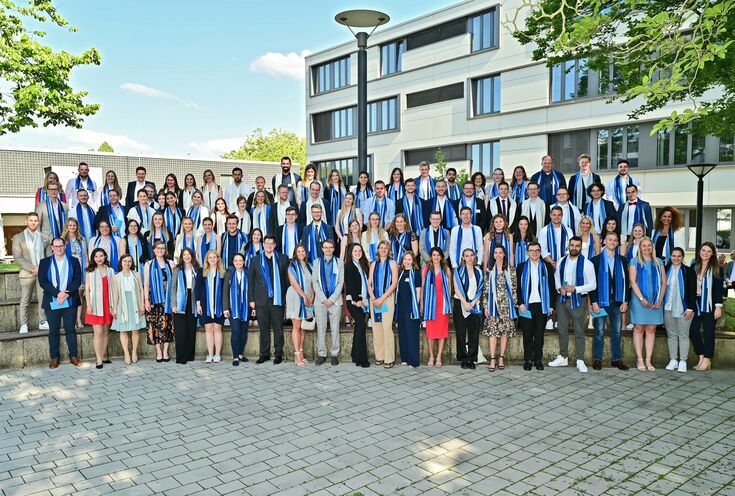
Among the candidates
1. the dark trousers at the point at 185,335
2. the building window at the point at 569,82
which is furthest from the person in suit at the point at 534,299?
the building window at the point at 569,82

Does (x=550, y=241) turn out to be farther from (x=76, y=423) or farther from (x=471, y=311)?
(x=76, y=423)

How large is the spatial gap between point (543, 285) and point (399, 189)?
3537mm

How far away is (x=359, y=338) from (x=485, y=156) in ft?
88.7

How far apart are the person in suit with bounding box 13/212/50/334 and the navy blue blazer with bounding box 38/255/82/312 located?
2.22 ft

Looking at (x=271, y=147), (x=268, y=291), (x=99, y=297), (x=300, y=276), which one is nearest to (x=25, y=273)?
(x=99, y=297)

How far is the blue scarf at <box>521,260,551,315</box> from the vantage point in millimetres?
8719

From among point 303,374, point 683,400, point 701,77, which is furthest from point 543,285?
point 701,77

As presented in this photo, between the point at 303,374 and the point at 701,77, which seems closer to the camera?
the point at 303,374

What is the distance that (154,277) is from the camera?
9.34 metres

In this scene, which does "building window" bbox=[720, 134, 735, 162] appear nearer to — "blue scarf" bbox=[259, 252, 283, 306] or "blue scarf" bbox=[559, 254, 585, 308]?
"blue scarf" bbox=[559, 254, 585, 308]

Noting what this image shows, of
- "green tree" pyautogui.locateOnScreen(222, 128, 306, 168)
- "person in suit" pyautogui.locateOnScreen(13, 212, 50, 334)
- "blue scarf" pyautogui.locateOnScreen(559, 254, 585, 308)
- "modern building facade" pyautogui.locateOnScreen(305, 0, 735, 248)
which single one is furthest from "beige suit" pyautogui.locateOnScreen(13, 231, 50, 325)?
"green tree" pyautogui.locateOnScreen(222, 128, 306, 168)

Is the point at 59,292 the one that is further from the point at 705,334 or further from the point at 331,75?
the point at 331,75

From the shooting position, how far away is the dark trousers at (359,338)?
30.1 feet

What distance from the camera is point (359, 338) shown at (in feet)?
30.4
